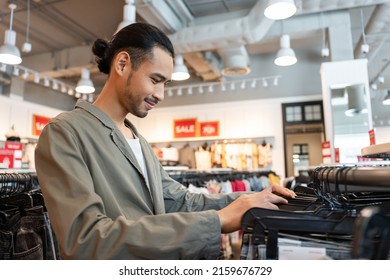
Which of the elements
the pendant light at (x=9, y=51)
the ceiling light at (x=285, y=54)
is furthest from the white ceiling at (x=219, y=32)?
the pendant light at (x=9, y=51)

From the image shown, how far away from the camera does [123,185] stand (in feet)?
2.66

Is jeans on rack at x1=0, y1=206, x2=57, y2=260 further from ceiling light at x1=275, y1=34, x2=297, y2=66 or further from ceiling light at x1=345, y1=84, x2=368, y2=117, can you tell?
ceiling light at x1=345, y1=84, x2=368, y2=117

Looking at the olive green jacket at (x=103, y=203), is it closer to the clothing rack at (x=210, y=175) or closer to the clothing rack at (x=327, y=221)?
the clothing rack at (x=327, y=221)

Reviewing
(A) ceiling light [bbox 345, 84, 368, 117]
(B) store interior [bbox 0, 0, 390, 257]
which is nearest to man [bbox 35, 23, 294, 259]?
(B) store interior [bbox 0, 0, 390, 257]

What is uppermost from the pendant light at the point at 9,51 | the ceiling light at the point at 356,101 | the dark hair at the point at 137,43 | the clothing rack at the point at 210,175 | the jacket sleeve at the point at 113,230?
the pendant light at the point at 9,51

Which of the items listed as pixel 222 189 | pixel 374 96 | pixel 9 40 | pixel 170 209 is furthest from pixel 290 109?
pixel 170 209

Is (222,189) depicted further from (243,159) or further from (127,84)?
(243,159)

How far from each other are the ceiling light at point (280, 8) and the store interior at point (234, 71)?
0.97m

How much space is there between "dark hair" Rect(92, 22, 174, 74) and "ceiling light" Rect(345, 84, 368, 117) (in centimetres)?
376

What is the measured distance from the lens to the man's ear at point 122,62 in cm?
91

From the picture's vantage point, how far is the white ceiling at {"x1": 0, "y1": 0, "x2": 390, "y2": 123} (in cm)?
411

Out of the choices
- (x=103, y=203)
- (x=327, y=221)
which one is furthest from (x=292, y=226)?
(x=103, y=203)

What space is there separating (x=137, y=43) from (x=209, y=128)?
6.06 metres

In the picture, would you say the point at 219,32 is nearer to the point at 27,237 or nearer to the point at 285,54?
the point at 285,54
